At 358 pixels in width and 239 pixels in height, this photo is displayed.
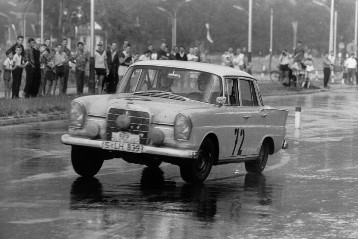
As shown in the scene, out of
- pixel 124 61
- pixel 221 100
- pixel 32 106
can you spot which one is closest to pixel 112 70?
pixel 124 61

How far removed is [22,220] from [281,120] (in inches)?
289

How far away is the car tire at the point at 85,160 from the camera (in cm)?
1483

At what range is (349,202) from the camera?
13.1 m

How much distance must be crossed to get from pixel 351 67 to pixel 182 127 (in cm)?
5097

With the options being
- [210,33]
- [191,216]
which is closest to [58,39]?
[210,33]

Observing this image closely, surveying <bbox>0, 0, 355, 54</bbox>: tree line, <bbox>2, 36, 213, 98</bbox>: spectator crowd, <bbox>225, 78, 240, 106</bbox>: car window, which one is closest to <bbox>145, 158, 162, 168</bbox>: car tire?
<bbox>225, 78, 240, 106</bbox>: car window

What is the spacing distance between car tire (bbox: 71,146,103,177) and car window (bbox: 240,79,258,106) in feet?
7.67

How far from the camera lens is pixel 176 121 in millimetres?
14070

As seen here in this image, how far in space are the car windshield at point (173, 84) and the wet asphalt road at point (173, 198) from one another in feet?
3.61

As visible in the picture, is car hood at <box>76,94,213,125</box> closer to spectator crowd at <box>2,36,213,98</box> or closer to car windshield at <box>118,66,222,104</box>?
car windshield at <box>118,66,222,104</box>

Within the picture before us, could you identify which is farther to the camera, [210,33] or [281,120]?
[210,33]

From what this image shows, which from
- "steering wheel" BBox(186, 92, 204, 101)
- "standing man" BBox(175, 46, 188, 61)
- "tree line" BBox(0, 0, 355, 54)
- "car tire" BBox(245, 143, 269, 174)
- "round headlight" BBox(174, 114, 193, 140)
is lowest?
"car tire" BBox(245, 143, 269, 174)

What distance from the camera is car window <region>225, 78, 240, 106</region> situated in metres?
15.7

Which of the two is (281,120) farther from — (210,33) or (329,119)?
(210,33)
